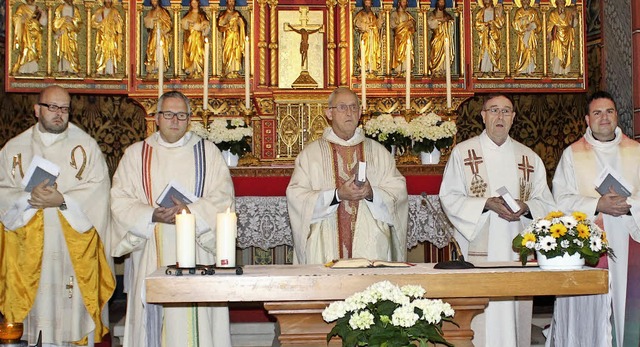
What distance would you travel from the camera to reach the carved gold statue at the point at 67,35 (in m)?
8.76

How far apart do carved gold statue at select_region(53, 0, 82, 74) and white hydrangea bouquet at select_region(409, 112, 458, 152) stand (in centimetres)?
320

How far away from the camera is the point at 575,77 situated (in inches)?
354

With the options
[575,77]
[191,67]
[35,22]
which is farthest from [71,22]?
[575,77]

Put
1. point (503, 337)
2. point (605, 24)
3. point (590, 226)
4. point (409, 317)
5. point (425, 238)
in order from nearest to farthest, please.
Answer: point (409, 317), point (590, 226), point (503, 337), point (425, 238), point (605, 24)

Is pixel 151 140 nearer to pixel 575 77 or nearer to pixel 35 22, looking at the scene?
pixel 35 22

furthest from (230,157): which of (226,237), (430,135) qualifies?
(226,237)

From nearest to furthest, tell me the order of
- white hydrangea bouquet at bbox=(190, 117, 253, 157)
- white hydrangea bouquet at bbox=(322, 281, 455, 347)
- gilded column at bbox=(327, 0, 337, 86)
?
white hydrangea bouquet at bbox=(322, 281, 455, 347), white hydrangea bouquet at bbox=(190, 117, 253, 157), gilded column at bbox=(327, 0, 337, 86)

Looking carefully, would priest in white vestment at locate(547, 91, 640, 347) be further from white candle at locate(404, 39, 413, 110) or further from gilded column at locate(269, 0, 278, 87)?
gilded column at locate(269, 0, 278, 87)

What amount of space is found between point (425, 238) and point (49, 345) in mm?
2749

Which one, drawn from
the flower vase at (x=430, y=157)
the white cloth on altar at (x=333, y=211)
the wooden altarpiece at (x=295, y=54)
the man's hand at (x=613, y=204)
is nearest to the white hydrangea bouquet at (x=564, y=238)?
the man's hand at (x=613, y=204)

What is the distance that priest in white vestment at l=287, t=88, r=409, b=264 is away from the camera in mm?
6023

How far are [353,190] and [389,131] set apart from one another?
6.53 feet

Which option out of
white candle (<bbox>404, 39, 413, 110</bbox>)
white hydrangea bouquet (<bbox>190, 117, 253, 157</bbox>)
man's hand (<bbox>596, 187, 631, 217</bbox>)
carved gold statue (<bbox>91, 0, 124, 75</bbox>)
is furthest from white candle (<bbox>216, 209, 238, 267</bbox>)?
carved gold statue (<bbox>91, 0, 124, 75</bbox>)

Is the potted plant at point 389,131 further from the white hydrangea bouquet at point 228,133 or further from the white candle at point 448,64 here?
the white hydrangea bouquet at point 228,133
